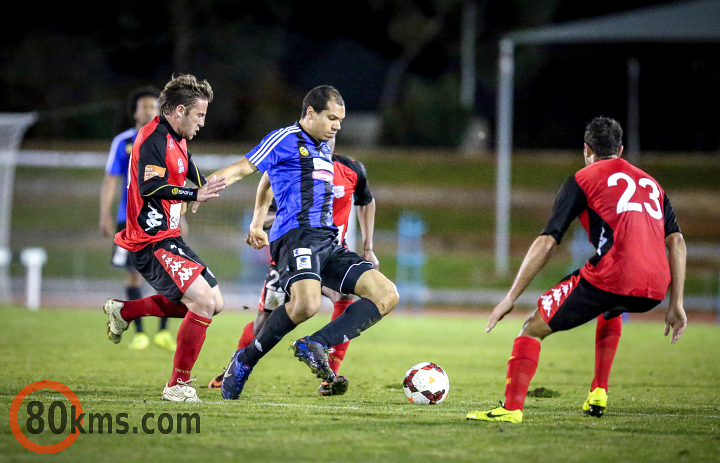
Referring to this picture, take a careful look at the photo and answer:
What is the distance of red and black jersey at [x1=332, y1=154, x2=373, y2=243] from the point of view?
683 cm

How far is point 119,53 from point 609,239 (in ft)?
129

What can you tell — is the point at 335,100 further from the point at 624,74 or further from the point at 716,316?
the point at 624,74

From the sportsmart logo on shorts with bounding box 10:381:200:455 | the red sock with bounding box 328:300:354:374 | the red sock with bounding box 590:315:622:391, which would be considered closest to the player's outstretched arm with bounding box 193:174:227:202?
the sportsmart logo on shorts with bounding box 10:381:200:455

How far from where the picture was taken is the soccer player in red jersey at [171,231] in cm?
570

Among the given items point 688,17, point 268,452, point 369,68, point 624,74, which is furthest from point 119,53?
point 268,452

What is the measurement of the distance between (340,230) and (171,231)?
1.45 meters

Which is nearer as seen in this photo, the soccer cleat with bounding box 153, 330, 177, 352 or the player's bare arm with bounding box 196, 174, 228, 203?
the player's bare arm with bounding box 196, 174, 228, 203

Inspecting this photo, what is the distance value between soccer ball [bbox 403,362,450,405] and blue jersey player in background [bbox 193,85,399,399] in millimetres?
450

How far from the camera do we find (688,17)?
23000mm

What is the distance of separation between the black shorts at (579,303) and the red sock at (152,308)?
2.59 metres

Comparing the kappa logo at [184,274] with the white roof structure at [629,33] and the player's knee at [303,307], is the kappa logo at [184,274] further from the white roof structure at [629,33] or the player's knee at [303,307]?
the white roof structure at [629,33]

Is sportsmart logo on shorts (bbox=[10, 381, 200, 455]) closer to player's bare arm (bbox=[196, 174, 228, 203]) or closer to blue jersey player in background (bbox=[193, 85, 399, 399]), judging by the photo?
blue jersey player in background (bbox=[193, 85, 399, 399])

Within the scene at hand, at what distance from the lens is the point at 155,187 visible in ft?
18.7

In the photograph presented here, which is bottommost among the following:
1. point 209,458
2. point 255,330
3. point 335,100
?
point 209,458
